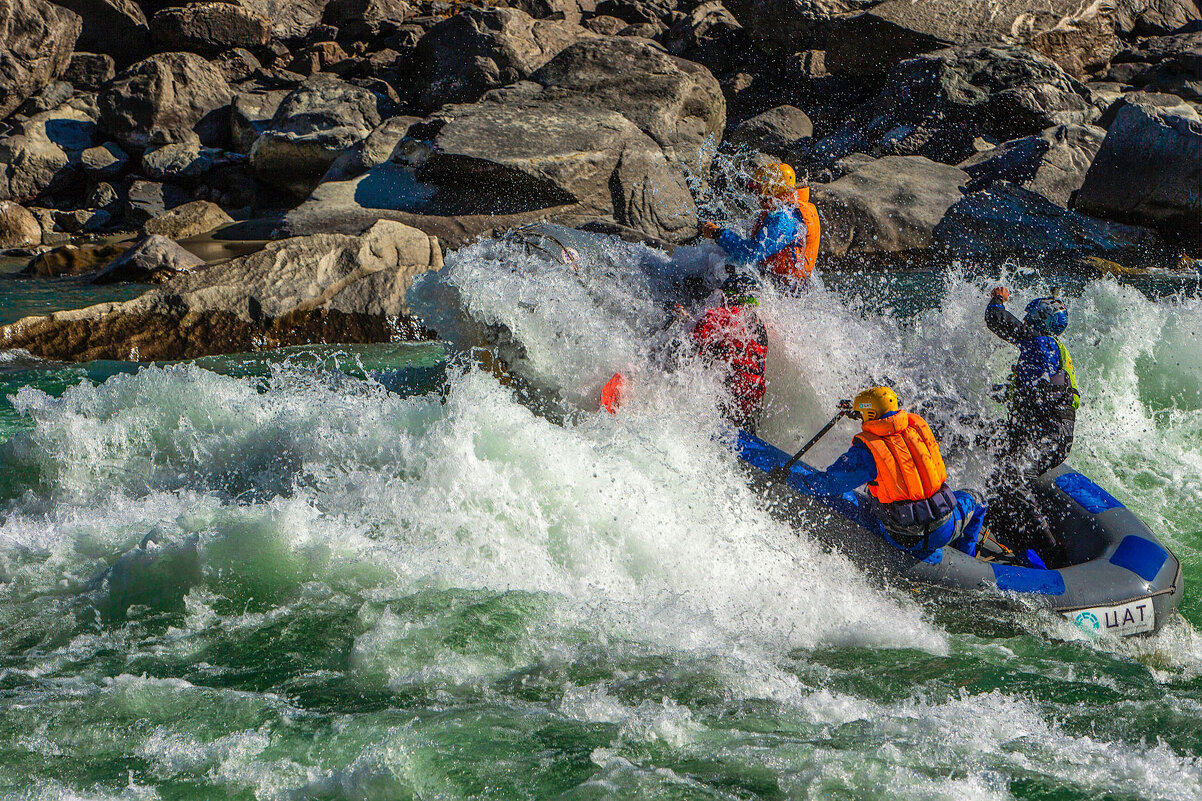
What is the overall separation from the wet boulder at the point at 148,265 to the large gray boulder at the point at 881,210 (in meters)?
7.98

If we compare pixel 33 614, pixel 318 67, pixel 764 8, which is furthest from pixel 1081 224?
pixel 318 67

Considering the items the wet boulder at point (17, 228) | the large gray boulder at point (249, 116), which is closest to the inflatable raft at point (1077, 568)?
the wet boulder at point (17, 228)

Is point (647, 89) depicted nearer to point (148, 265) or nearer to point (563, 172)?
point (563, 172)

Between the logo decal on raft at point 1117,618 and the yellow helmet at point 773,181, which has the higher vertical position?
the yellow helmet at point 773,181

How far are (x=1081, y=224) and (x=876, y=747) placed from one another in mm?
11451

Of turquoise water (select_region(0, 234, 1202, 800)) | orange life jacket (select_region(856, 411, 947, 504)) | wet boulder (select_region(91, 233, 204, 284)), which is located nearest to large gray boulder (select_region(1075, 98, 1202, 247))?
turquoise water (select_region(0, 234, 1202, 800))

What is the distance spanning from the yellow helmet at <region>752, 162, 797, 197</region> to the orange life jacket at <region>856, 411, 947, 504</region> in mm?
2433

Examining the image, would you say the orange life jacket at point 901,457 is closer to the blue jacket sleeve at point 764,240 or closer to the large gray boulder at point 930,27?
the blue jacket sleeve at point 764,240

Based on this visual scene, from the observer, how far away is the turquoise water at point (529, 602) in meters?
3.10

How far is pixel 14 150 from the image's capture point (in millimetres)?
17484

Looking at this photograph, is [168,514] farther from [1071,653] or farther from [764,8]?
[764,8]

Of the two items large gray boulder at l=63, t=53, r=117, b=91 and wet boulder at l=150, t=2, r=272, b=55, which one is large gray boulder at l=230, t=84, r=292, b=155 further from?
wet boulder at l=150, t=2, r=272, b=55

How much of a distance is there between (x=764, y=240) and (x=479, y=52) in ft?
44.5

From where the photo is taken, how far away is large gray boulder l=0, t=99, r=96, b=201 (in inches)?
679
